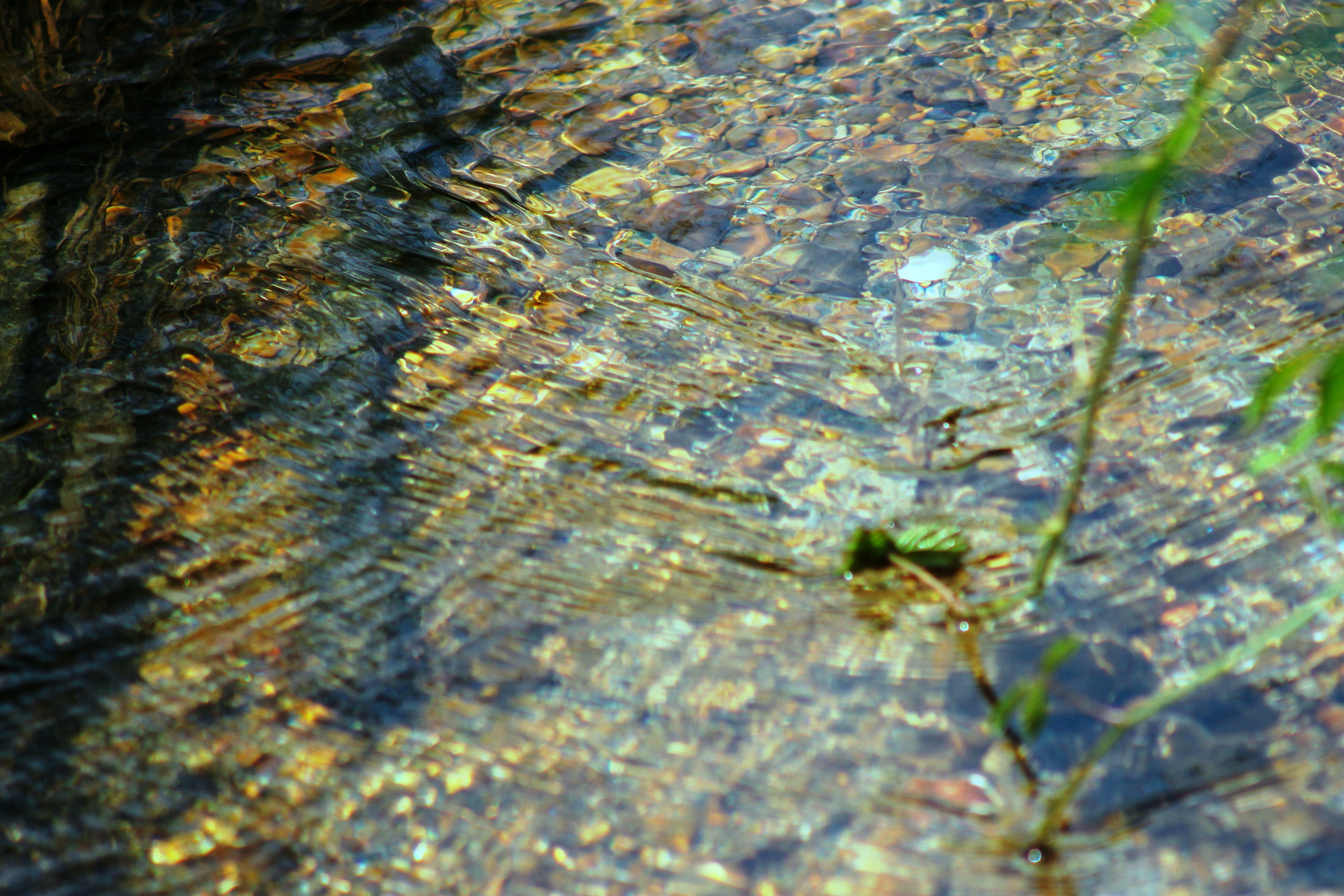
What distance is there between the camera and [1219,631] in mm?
1661

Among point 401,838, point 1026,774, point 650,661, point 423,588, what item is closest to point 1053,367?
point 1026,774

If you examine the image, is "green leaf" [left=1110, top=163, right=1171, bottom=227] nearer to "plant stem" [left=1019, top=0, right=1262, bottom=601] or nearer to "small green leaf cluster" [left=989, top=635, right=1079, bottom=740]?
"plant stem" [left=1019, top=0, right=1262, bottom=601]

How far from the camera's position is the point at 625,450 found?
2049 millimetres

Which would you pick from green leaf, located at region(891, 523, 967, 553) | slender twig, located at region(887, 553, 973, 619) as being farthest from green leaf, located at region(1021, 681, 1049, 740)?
green leaf, located at region(891, 523, 967, 553)

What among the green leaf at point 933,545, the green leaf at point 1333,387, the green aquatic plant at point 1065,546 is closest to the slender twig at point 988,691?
the green aquatic plant at point 1065,546

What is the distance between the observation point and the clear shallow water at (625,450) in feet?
4.90

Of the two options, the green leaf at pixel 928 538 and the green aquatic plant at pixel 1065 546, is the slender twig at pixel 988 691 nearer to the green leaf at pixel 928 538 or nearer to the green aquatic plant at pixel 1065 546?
the green aquatic plant at pixel 1065 546

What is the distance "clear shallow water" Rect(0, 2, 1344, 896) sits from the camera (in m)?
1.49

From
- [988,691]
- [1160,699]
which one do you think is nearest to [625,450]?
[988,691]


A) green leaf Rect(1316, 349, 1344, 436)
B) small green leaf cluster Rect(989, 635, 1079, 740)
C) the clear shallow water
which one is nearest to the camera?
green leaf Rect(1316, 349, 1344, 436)

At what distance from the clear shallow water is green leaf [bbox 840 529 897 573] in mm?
45

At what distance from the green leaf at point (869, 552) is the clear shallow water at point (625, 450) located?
1.8 inches

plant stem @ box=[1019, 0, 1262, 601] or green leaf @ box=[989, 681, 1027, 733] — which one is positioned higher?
plant stem @ box=[1019, 0, 1262, 601]

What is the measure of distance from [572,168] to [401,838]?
6.09 feet
